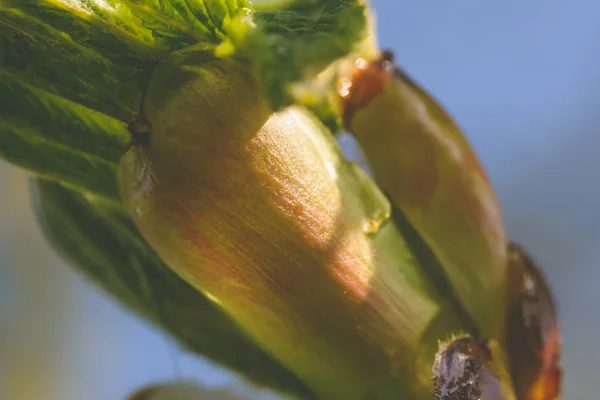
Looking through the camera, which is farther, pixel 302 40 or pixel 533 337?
pixel 533 337

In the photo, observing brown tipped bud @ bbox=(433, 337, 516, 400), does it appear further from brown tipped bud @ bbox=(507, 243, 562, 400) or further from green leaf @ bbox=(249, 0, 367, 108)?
green leaf @ bbox=(249, 0, 367, 108)

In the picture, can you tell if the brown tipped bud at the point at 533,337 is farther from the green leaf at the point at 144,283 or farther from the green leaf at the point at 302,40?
the green leaf at the point at 302,40

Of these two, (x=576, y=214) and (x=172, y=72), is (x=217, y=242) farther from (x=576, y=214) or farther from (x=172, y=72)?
(x=576, y=214)

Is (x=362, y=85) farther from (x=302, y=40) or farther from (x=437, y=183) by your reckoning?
(x=302, y=40)

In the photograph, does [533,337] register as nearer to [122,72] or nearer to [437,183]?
[437,183]

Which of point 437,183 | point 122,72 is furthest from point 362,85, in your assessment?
point 122,72

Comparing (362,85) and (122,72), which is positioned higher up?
(362,85)

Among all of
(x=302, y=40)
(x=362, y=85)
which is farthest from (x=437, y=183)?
(x=302, y=40)
